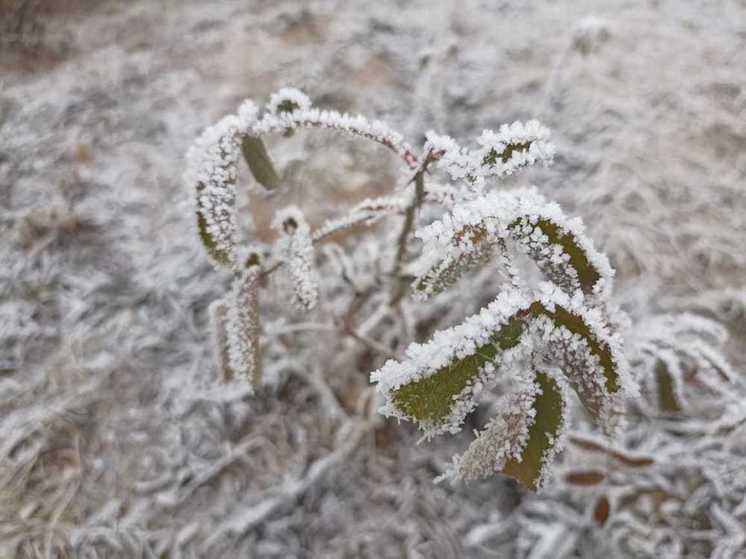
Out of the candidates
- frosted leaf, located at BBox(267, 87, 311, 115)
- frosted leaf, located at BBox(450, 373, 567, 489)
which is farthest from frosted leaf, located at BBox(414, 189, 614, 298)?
frosted leaf, located at BBox(267, 87, 311, 115)

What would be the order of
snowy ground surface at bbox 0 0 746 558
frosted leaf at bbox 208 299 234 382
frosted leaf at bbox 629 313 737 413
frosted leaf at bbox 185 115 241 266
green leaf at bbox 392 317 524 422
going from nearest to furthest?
green leaf at bbox 392 317 524 422 → frosted leaf at bbox 185 115 241 266 → frosted leaf at bbox 208 299 234 382 → frosted leaf at bbox 629 313 737 413 → snowy ground surface at bbox 0 0 746 558

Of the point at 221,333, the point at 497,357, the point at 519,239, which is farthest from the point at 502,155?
the point at 221,333

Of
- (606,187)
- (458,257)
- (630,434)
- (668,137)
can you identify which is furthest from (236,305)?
(668,137)

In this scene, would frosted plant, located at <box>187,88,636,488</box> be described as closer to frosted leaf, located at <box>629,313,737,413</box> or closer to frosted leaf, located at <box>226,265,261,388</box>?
frosted leaf, located at <box>226,265,261,388</box>

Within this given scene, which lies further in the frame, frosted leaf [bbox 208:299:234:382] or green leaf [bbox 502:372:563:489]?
frosted leaf [bbox 208:299:234:382]

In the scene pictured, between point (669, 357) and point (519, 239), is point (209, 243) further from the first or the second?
point (669, 357)

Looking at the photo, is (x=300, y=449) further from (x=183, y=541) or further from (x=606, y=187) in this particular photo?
(x=606, y=187)

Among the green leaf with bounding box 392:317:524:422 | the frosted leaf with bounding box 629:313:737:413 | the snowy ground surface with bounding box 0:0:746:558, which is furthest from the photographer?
the snowy ground surface with bounding box 0:0:746:558

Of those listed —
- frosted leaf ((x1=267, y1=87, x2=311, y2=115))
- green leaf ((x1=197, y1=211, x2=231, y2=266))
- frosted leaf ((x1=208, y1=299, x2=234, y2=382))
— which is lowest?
frosted leaf ((x1=208, y1=299, x2=234, y2=382))

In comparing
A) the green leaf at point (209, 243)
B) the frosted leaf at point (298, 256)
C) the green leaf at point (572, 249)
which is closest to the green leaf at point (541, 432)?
the green leaf at point (572, 249)
